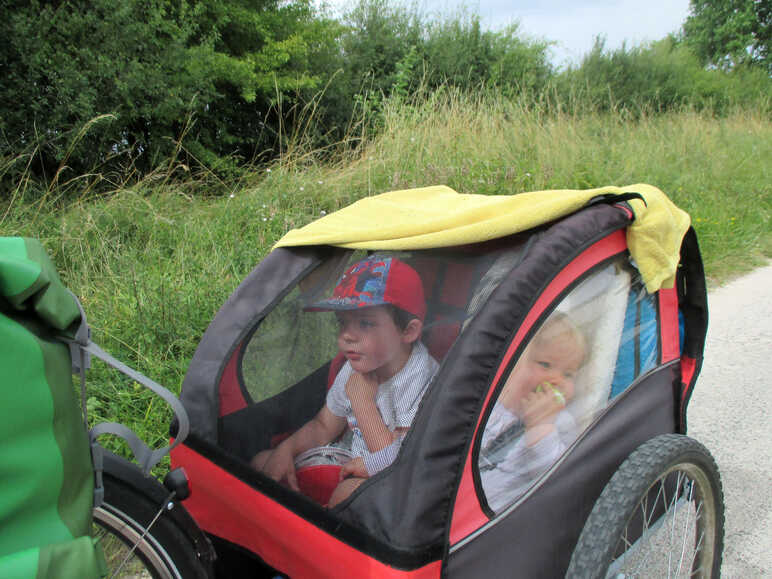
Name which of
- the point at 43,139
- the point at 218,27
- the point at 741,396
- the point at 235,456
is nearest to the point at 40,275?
the point at 235,456

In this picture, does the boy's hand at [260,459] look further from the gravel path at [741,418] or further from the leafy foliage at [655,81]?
the leafy foliage at [655,81]

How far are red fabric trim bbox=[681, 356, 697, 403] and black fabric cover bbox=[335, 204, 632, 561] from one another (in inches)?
27.6

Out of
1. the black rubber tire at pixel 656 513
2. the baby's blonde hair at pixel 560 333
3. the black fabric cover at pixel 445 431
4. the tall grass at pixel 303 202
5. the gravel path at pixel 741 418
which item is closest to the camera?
the black fabric cover at pixel 445 431

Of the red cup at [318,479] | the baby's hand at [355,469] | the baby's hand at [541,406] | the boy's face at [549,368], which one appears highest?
the boy's face at [549,368]

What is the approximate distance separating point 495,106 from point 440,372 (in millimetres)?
Result: 6003

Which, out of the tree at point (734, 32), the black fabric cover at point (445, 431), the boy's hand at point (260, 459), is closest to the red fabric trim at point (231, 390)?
the boy's hand at point (260, 459)

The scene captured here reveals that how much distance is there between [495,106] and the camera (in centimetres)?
662

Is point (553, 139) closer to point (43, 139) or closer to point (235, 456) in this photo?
point (43, 139)

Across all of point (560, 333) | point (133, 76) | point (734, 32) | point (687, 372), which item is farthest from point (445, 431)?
point (734, 32)

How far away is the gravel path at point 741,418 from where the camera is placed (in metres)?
1.89

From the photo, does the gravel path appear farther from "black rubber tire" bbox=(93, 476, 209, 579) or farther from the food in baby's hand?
"black rubber tire" bbox=(93, 476, 209, 579)

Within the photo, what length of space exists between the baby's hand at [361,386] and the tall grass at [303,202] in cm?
101

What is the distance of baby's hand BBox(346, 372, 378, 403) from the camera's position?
1538 mm

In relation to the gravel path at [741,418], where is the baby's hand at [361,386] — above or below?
above
